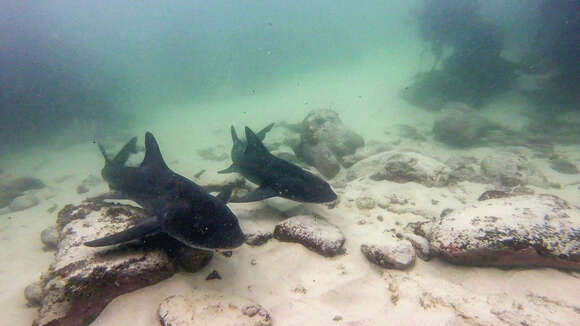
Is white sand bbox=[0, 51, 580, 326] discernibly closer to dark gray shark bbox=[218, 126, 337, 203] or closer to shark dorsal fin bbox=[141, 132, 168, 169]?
dark gray shark bbox=[218, 126, 337, 203]

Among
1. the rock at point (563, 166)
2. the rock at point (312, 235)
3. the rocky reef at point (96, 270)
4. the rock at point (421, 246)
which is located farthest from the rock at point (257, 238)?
the rock at point (563, 166)

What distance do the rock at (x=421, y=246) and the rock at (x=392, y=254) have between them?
17cm

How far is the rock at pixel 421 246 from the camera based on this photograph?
4523 millimetres

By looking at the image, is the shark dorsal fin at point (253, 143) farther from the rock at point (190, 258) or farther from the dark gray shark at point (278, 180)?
the rock at point (190, 258)

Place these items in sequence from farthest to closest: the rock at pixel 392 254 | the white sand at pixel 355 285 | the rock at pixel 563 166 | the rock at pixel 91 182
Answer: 1. the rock at pixel 91 182
2. the rock at pixel 563 166
3. the rock at pixel 392 254
4. the white sand at pixel 355 285

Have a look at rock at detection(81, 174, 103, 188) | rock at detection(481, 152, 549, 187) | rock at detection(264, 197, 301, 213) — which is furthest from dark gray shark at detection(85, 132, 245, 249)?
rock at detection(81, 174, 103, 188)

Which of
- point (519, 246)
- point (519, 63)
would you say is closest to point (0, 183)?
point (519, 246)

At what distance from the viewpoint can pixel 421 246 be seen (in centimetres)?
459

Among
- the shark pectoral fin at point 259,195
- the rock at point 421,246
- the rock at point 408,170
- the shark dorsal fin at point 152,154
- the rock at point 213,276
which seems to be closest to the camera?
the rock at point 213,276

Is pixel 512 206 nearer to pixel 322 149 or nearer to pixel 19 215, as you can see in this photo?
→ pixel 322 149

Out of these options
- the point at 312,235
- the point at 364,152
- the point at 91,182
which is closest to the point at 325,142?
the point at 364,152

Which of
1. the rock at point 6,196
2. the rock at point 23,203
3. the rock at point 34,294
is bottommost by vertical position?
the rock at point 6,196

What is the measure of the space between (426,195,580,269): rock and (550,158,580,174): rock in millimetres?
7966

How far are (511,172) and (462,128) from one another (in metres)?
6.12
